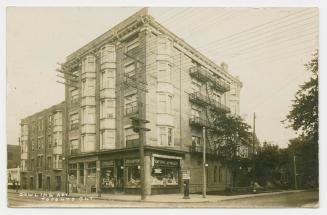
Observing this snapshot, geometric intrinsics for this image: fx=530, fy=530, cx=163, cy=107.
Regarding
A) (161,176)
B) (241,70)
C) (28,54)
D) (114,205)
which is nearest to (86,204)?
(114,205)

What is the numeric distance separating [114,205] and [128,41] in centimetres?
566

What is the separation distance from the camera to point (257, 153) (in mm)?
17219

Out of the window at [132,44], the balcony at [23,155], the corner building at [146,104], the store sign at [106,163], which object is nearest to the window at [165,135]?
the corner building at [146,104]

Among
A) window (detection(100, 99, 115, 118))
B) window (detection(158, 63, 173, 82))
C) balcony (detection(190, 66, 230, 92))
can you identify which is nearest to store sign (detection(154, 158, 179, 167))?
window (detection(100, 99, 115, 118))

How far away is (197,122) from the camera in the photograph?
17750mm

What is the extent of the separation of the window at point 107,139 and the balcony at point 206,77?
3496 mm

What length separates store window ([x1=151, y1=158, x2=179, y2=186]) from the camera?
17.8 metres

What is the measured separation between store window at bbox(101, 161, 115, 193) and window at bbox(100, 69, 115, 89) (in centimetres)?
281

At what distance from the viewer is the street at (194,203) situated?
1551 centimetres

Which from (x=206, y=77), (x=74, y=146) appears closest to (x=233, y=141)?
(x=206, y=77)

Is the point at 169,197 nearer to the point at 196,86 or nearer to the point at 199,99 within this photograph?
the point at 199,99

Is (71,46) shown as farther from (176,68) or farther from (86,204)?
(86,204)

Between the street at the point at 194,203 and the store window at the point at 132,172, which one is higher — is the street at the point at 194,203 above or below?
below

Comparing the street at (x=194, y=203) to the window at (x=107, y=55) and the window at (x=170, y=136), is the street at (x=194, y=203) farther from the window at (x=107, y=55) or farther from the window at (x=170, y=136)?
the window at (x=107, y=55)
